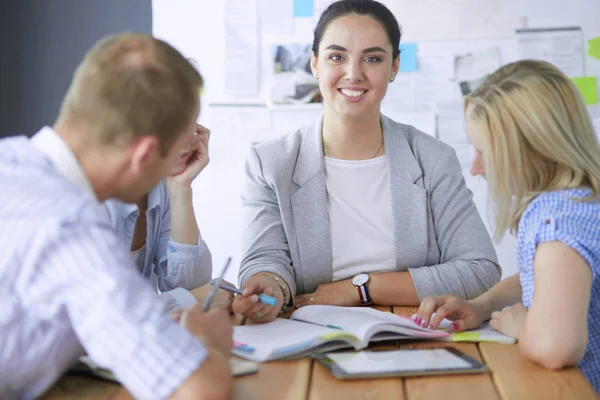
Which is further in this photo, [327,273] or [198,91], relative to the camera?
[327,273]

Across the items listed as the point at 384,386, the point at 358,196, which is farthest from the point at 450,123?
the point at 384,386

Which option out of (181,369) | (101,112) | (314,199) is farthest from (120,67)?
(314,199)

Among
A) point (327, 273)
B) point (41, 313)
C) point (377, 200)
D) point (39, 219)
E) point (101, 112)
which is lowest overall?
point (327, 273)

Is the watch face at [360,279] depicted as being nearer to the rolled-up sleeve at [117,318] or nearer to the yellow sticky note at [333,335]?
the yellow sticky note at [333,335]

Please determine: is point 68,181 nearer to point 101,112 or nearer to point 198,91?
point 101,112

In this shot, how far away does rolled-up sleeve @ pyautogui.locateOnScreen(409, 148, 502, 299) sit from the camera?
1680 mm

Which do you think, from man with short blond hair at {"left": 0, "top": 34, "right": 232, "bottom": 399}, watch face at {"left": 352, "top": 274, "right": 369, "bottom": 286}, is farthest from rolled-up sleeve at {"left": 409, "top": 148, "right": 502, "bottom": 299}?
man with short blond hair at {"left": 0, "top": 34, "right": 232, "bottom": 399}

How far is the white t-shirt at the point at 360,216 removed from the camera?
1.83 metres

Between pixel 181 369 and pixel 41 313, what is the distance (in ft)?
0.57

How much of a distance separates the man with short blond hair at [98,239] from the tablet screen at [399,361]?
22cm

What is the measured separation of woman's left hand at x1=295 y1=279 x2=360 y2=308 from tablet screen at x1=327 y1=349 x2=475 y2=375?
485 millimetres

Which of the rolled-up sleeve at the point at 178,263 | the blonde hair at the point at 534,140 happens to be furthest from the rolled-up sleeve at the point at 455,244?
the rolled-up sleeve at the point at 178,263

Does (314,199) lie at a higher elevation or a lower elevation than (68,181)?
lower

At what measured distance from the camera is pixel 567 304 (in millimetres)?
1087
